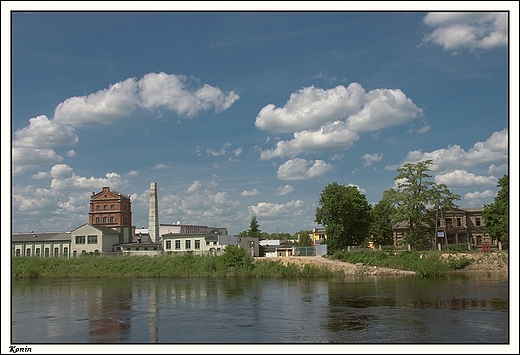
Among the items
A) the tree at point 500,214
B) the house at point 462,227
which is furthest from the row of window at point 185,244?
the tree at point 500,214

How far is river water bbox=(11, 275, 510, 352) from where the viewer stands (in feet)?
75.0

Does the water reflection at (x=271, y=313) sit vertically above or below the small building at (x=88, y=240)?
below

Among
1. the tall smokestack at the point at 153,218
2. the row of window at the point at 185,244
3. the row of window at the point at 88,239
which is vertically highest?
the tall smokestack at the point at 153,218

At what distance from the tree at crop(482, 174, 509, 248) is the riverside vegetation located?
7358 millimetres

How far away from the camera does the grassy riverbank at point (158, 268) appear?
2176 inches

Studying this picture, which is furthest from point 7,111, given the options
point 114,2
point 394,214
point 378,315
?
point 394,214

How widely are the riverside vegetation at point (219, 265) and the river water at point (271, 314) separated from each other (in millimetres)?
7802

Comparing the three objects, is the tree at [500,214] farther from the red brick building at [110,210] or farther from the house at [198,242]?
the red brick building at [110,210]

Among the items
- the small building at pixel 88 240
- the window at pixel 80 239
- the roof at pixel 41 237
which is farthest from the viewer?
the roof at pixel 41 237

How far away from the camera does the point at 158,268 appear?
202 ft

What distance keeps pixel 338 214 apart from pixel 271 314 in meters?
38.6

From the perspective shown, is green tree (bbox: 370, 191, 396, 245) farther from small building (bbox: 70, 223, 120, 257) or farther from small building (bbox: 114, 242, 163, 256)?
small building (bbox: 70, 223, 120, 257)

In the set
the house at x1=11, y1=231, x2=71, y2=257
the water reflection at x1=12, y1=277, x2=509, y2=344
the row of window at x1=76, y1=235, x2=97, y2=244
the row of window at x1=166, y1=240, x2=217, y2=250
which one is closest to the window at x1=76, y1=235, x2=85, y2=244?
the row of window at x1=76, y1=235, x2=97, y2=244

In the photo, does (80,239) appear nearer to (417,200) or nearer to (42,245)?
(42,245)
